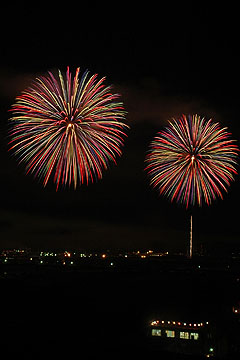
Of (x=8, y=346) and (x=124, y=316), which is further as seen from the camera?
(x=124, y=316)

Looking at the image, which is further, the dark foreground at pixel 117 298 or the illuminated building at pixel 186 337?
the dark foreground at pixel 117 298

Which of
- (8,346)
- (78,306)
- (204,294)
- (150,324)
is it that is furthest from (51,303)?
(8,346)

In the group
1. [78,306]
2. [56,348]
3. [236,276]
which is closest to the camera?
[56,348]

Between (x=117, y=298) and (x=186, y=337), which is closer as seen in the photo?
(x=186, y=337)

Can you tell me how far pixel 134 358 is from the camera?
8289 millimetres

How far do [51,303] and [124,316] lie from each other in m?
10.7

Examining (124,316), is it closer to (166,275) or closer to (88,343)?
(166,275)

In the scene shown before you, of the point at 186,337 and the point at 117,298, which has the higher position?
the point at 117,298

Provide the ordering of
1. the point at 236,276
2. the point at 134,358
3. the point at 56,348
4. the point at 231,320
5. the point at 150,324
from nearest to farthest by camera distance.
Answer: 1. the point at 134,358
2. the point at 56,348
3. the point at 150,324
4. the point at 231,320
5. the point at 236,276

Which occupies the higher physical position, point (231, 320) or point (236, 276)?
point (236, 276)

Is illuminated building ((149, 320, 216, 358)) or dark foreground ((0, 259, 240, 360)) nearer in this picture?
illuminated building ((149, 320, 216, 358))

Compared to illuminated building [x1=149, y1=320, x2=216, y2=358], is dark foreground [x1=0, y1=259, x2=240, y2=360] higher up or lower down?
higher up

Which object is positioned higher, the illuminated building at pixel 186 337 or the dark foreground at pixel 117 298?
the dark foreground at pixel 117 298

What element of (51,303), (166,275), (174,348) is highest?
(166,275)
